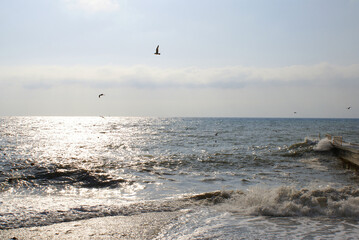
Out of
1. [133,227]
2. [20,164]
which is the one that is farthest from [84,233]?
[20,164]

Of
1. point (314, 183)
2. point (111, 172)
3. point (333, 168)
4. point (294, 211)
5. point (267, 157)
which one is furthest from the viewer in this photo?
point (267, 157)

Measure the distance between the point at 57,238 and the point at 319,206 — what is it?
781 centimetres

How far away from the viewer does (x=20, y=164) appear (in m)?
18.4

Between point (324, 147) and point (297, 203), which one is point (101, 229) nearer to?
point (297, 203)

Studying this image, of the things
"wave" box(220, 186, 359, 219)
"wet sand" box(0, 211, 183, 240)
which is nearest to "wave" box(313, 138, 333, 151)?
"wave" box(220, 186, 359, 219)

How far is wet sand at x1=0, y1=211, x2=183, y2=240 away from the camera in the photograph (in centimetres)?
701

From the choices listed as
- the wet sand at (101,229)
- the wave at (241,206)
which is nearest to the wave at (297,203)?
the wave at (241,206)

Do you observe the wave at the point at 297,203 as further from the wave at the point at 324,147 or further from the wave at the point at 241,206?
the wave at the point at 324,147

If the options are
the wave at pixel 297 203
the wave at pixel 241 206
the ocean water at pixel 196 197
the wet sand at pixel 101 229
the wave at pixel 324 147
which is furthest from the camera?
the wave at pixel 324 147

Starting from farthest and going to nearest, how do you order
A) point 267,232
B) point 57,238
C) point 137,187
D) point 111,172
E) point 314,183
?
1. point 111,172
2. point 314,183
3. point 137,187
4. point 267,232
5. point 57,238

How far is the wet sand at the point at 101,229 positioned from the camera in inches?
276

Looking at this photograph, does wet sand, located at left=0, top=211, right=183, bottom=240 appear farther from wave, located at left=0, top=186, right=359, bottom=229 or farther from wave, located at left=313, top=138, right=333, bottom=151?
wave, located at left=313, top=138, right=333, bottom=151

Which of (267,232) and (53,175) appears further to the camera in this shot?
(53,175)

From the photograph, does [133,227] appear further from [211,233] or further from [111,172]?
[111,172]
